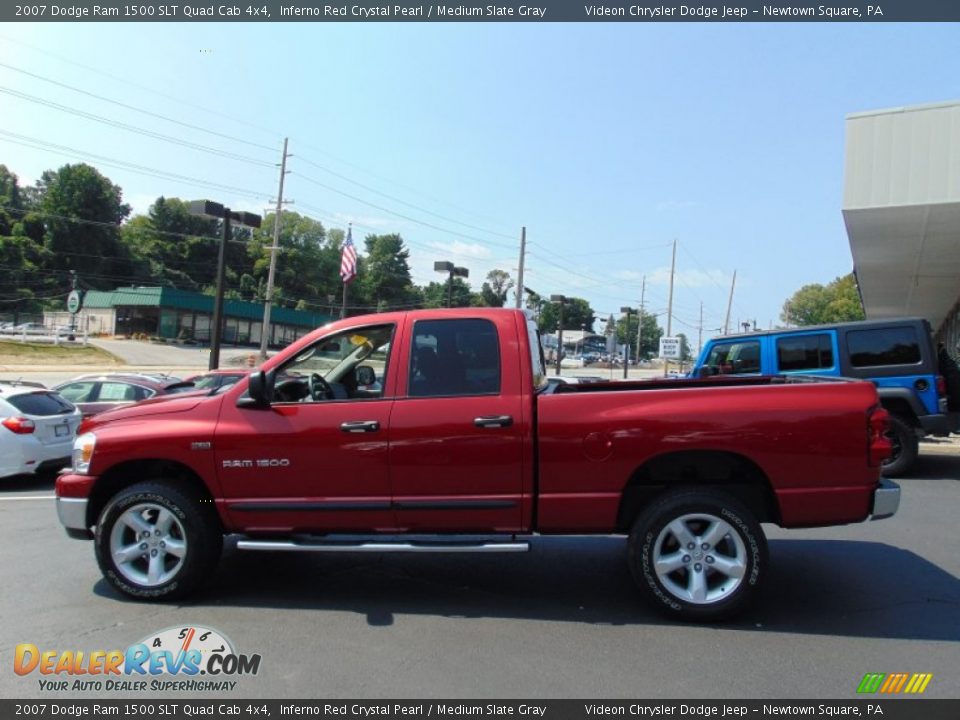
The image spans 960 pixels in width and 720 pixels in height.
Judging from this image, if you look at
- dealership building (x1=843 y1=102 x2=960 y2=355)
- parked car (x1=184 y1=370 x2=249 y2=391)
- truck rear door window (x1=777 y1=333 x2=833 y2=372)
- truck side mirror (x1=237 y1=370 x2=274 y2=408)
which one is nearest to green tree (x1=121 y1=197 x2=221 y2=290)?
parked car (x1=184 y1=370 x2=249 y2=391)

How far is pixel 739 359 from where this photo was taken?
37.0 ft

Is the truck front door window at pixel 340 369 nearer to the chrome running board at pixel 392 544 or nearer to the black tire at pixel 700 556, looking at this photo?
the chrome running board at pixel 392 544

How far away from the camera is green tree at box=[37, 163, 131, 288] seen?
3479 inches

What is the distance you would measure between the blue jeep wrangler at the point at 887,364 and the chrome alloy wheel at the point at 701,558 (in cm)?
654

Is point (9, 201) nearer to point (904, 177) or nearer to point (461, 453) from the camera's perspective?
point (904, 177)

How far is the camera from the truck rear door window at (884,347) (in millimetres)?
10047

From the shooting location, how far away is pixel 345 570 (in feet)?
18.3

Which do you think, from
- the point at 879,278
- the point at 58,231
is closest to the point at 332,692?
the point at 879,278

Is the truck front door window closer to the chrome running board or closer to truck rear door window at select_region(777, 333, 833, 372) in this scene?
the chrome running board

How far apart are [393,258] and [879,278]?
3612 inches

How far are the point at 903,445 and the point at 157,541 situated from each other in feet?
32.8

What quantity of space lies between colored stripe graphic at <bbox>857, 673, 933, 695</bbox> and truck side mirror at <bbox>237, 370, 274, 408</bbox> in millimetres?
3950

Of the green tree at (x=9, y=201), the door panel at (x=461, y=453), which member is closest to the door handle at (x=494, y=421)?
the door panel at (x=461, y=453)

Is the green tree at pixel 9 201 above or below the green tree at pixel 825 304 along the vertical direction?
above
